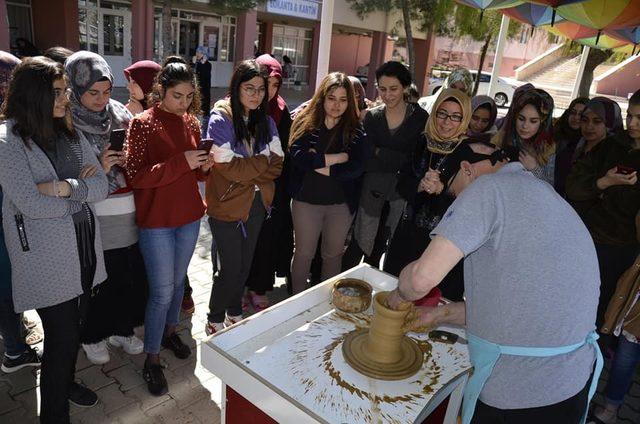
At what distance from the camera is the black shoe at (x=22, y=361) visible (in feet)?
8.61

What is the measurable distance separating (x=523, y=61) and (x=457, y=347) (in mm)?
35207

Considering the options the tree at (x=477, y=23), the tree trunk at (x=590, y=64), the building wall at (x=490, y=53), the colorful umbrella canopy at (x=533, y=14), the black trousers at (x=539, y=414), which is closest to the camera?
the black trousers at (x=539, y=414)

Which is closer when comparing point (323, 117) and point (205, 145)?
point (205, 145)

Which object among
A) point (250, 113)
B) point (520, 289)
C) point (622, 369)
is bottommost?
point (622, 369)

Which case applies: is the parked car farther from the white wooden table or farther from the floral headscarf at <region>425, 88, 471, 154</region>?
the white wooden table

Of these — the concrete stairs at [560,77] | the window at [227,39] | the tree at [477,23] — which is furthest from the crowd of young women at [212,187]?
the concrete stairs at [560,77]

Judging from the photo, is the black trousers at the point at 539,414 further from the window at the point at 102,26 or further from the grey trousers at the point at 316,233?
the window at the point at 102,26

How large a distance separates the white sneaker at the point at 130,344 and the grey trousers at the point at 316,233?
3.52 ft

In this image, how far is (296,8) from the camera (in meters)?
17.2

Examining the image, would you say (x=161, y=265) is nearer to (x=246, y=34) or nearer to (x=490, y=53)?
(x=246, y=34)

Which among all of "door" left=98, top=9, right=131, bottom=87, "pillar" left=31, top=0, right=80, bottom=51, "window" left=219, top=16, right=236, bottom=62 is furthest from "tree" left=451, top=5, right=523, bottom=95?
"pillar" left=31, top=0, right=80, bottom=51

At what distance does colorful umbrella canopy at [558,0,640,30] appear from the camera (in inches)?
196

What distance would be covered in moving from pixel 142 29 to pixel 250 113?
13019 millimetres

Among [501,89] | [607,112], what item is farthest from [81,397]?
[501,89]
